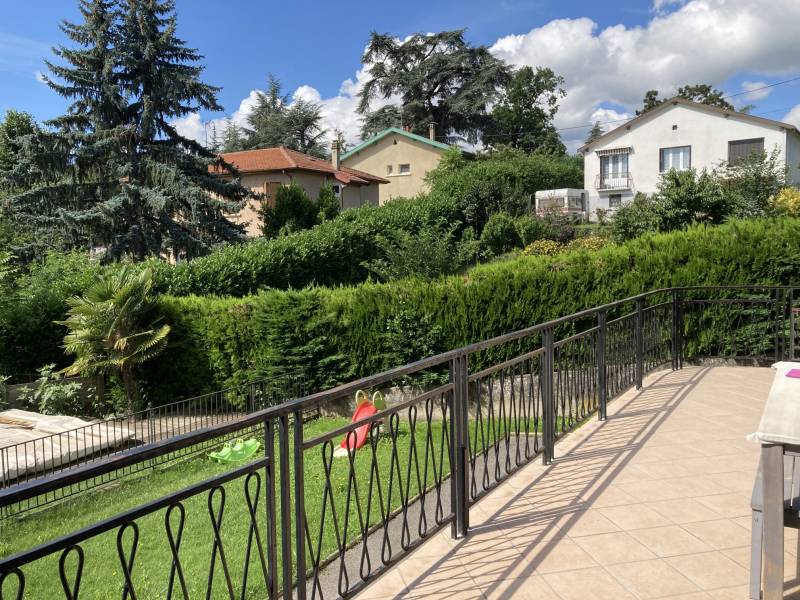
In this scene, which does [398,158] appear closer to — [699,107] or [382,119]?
[382,119]

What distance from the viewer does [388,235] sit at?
72.9 feet

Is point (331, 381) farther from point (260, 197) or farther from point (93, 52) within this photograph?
point (93, 52)

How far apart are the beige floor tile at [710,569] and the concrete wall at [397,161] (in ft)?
120

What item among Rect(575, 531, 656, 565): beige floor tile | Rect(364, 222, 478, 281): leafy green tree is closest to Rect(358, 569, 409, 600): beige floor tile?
Rect(575, 531, 656, 565): beige floor tile

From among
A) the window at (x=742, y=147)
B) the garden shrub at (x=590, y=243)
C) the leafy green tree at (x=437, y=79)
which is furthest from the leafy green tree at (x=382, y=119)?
the garden shrub at (x=590, y=243)

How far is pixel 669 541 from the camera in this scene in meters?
3.65

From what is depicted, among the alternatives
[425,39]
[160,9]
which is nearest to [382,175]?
[425,39]

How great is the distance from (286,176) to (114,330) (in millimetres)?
22583

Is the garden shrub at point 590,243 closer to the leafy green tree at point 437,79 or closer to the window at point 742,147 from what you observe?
the window at point 742,147

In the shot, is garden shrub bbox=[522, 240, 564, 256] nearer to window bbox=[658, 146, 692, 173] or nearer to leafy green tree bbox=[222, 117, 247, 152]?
window bbox=[658, 146, 692, 173]

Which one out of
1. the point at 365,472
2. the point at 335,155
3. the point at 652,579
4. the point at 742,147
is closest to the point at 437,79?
the point at 335,155

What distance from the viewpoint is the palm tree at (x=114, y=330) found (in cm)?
1130

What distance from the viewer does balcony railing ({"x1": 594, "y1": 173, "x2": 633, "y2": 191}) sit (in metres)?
38.0

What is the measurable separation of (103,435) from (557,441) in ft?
22.7
